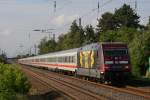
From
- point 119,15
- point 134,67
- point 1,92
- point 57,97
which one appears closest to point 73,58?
point 134,67

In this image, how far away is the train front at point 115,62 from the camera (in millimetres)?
29312

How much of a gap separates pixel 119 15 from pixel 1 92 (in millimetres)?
87491

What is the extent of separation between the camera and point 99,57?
30.2 meters

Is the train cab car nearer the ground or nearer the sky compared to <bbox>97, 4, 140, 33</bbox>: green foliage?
nearer the ground

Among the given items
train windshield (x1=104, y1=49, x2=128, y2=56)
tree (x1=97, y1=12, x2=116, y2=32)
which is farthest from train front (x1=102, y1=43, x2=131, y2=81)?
tree (x1=97, y1=12, x2=116, y2=32)

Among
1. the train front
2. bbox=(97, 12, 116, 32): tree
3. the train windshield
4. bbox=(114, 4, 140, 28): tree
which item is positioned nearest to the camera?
the train front

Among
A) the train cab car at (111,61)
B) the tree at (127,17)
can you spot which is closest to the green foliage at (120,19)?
the tree at (127,17)

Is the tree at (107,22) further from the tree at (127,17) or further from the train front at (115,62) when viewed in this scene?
the train front at (115,62)

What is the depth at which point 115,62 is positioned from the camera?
29.5 meters

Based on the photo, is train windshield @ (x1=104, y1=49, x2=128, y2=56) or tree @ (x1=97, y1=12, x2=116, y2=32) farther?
tree @ (x1=97, y1=12, x2=116, y2=32)

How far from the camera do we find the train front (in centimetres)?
2931

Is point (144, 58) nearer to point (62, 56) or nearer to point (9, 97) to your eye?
point (62, 56)

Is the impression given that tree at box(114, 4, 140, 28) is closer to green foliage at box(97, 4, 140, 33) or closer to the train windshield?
green foliage at box(97, 4, 140, 33)

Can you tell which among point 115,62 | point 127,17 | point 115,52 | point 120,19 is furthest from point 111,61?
point 120,19
